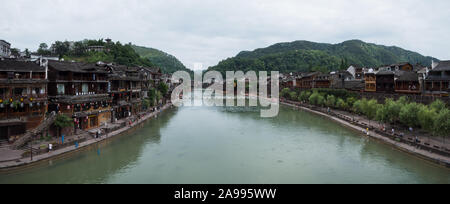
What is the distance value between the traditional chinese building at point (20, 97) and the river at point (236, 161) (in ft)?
23.8

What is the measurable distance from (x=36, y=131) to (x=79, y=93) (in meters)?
8.99

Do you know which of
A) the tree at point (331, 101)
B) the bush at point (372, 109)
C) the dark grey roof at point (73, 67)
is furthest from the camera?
the tree at point (331, 101)

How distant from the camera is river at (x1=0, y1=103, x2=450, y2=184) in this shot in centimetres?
2344

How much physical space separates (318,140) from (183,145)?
59.2 feet

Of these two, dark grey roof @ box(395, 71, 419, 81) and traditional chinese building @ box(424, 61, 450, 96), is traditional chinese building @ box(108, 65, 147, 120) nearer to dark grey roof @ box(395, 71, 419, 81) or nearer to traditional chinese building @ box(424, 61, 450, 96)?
dark grey roof @ box(395, 71, 419, 81)

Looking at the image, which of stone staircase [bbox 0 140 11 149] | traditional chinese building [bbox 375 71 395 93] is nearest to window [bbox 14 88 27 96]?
stone staircase [bbox 0 140 11 149]

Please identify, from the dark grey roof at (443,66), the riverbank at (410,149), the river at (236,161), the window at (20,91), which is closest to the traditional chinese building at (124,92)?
the river at (236,161)

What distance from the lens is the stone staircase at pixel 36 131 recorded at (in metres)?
27.3

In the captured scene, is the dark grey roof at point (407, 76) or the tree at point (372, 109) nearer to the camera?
the tree at point (372, 109)

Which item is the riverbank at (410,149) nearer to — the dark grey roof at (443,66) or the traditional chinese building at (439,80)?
the traditional chinese building at (439,80)

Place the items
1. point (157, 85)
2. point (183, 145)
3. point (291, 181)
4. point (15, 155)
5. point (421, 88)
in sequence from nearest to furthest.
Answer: point (291, 181), point (15, 155), point (183, 145), point (421, 88), point (157, 85)
